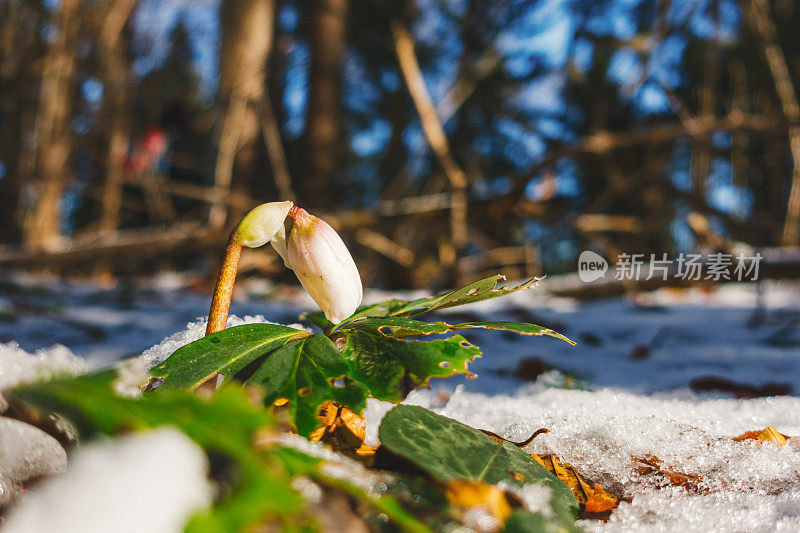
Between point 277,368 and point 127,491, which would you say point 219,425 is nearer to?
point 127,491

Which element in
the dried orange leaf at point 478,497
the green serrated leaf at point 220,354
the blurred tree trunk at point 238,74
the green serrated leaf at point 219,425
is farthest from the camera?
the blurred tree trunk at point 238,74

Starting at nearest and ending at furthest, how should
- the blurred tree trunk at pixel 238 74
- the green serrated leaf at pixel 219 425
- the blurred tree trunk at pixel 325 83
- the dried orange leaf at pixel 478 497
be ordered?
the green serrated leaf at pixel 219 425, the dried orange leaf at pixel 478 497, the blurred tree trunk at pixel 238 74, the blurred tree trunk at pixel 325 83

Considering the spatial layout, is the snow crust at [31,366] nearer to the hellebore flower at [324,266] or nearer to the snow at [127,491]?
the snow at [127,491]

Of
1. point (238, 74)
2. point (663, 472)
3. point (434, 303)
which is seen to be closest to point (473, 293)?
point (434, 303)

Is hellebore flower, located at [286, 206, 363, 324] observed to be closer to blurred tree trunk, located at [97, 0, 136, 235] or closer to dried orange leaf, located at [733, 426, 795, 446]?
dried orange leaf, located at [733, 426, 795, 446]

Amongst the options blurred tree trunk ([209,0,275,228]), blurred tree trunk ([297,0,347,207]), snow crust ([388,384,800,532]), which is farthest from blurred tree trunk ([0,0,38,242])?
snow crust ([388,384,800,532])

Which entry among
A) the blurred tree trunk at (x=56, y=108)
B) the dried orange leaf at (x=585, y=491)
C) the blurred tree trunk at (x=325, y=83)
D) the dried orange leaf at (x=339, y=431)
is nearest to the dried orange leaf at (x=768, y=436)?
the dried orange leaf at (x=585, y=491)
